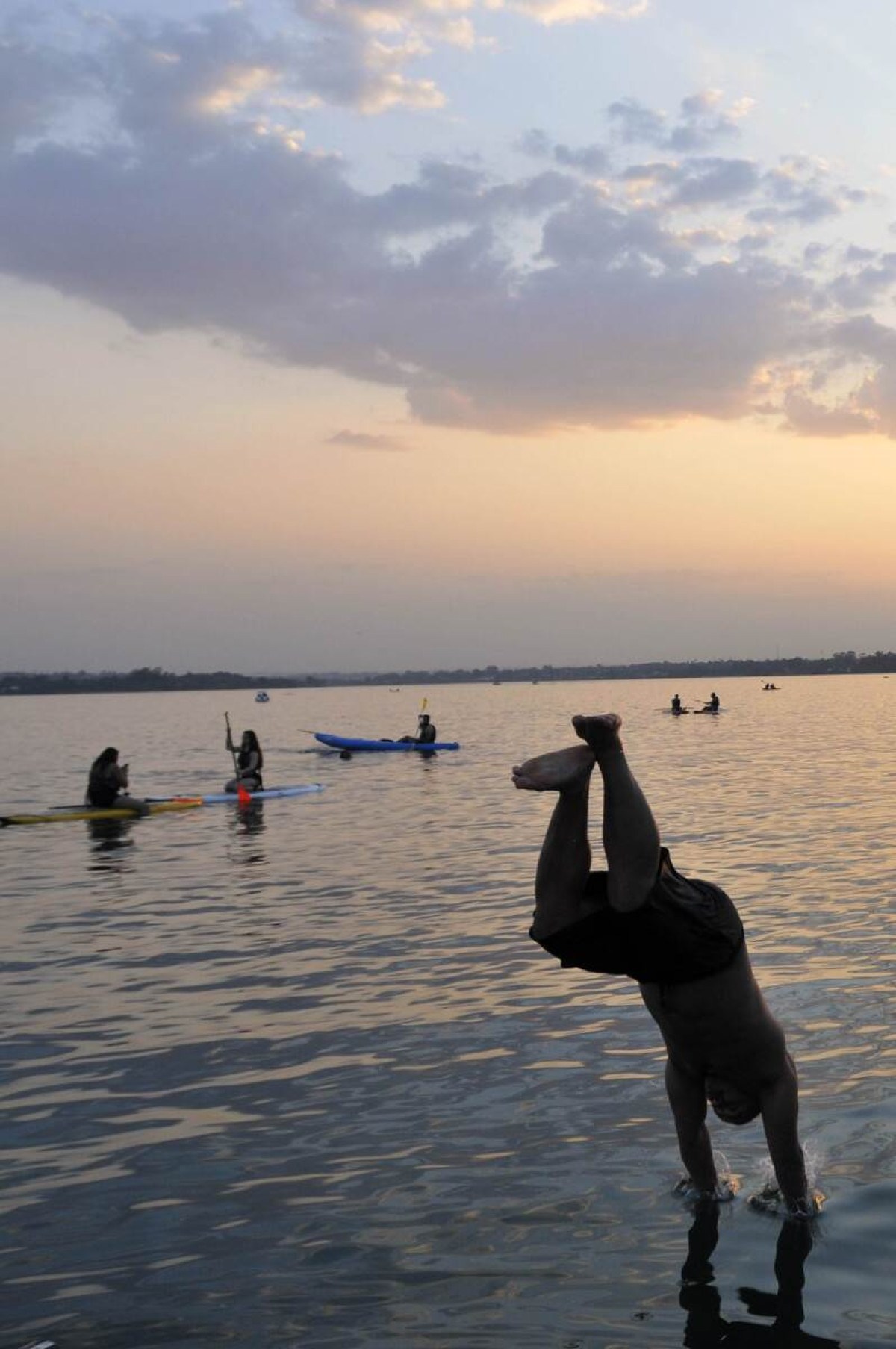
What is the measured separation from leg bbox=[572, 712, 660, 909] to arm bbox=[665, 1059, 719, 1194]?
1.28 metres

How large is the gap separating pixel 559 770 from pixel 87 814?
23744 millimetres

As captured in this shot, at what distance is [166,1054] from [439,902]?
6605 millimetres

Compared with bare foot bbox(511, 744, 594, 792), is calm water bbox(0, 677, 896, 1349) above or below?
below

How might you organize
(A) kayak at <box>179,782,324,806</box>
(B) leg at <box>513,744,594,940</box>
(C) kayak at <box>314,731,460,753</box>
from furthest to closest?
(C) kayak at <box>314,731,460,753</box>, (A) kayak at <box>179,782,324,806</box>, (B) leg at <box>513,744,594,940</box>

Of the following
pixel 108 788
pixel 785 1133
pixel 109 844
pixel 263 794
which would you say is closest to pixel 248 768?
pixel 263 794

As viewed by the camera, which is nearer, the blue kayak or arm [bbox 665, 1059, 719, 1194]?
arm [bbox 665, 1059, 719, 1194]

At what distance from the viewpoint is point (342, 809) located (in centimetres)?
2809

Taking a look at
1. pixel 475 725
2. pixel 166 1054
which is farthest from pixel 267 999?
pixel 475 725

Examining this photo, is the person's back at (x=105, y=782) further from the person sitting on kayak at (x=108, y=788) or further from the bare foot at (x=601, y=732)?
the bare foot at (x=601, y=732)

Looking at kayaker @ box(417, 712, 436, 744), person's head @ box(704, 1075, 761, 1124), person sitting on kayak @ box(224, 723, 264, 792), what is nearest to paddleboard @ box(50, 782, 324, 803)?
person sitting on kayak @ box(224, 723, 264, 792)

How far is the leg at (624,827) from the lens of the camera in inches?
194

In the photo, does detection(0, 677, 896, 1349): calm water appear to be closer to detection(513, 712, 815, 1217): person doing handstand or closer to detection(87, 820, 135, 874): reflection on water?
detection(513, 712, 815, 1217): person doing handstand

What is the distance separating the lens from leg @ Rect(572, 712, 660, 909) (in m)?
4.92

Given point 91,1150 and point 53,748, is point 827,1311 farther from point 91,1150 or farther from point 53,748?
point 53,748
